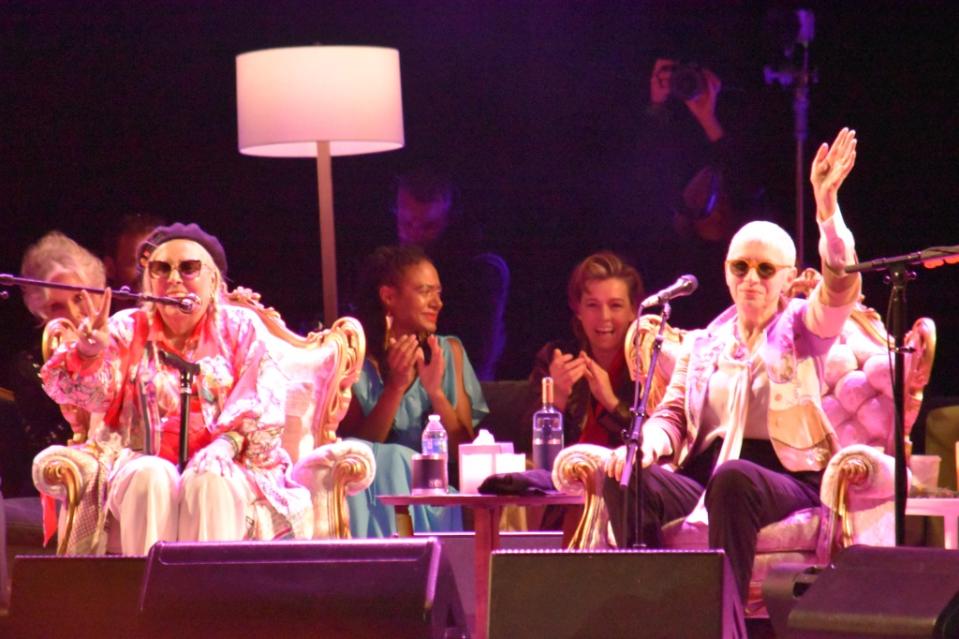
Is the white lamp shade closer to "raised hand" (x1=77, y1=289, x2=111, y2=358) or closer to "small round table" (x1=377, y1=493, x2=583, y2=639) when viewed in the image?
"raised hand" (x1=77, y1=289, x2=111, y2=358)

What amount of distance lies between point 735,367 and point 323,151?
207cm

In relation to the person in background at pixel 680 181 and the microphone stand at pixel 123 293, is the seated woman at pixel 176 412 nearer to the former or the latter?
the microphone stand at pixel 123 293

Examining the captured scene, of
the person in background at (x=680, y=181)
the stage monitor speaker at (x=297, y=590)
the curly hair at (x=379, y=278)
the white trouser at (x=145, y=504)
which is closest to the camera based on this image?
the stage monitor speaker at (x=297, y=590)

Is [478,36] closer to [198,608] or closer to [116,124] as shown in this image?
[116,124]

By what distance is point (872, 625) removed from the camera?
3.28m

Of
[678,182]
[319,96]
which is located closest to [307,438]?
[319,96]

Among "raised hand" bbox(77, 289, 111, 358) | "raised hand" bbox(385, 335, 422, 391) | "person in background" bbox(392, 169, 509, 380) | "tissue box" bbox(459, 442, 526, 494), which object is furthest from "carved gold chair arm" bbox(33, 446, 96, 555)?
"person in background" bbox(392, 169, 509, 380)

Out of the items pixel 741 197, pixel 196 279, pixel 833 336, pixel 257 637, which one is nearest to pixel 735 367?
pixel 833 336

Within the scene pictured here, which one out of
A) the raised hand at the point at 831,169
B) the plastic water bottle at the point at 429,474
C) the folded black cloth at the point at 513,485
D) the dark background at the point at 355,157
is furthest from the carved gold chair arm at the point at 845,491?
the dark background at the point at 355,157

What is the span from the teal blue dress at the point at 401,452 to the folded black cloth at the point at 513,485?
4.90 feet

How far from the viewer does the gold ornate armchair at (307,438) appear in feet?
16.8

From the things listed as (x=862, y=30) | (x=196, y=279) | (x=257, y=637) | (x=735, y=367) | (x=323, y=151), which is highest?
(x=862, y=30)

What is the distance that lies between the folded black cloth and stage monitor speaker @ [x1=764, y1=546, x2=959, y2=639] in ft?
5.16

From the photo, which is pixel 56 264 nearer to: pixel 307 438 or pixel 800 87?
pixel 307 438
